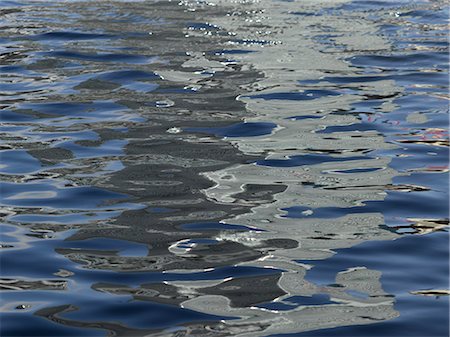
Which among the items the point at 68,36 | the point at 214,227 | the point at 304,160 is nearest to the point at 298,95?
the point at 304,160

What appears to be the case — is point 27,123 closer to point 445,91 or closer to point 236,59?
point 236,59

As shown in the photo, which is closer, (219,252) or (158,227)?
(219,252)

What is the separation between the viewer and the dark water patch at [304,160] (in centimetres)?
673

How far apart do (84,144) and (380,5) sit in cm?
743

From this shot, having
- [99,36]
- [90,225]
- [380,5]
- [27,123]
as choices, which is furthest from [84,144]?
[380,5]

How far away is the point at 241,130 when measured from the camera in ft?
25.1

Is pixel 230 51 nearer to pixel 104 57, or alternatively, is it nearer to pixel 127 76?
pixel 104 57

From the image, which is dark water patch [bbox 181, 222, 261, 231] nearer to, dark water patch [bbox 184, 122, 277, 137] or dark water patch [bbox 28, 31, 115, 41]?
dark water patch [bbox 184, 122, 277, 137]

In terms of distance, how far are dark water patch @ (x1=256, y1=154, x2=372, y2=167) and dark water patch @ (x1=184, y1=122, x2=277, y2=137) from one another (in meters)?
0.73

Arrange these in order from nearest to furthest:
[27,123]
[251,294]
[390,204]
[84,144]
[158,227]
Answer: [251,294] → [158,227] → [390,204] → [84,144] → [27,123]

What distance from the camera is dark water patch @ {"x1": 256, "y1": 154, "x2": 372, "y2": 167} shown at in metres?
6.73

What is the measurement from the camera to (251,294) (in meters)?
4.52

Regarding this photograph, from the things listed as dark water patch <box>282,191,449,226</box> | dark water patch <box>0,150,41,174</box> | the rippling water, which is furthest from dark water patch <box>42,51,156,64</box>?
dark water patch <box>282,191,449,226</box>

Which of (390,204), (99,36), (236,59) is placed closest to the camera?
(390,204)
